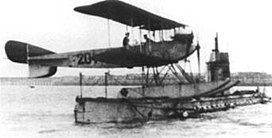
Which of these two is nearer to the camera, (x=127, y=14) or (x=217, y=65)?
(x=127, y=14)

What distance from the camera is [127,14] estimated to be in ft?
63.6

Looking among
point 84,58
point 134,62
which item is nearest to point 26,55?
point 84,58

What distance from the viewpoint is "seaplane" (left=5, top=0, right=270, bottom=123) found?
19172 mm

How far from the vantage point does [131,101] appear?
1983cm

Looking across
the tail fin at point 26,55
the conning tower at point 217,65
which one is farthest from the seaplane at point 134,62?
the conning tower at point 217,65

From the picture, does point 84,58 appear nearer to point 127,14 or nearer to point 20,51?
point 127,14

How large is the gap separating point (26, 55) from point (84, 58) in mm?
3817

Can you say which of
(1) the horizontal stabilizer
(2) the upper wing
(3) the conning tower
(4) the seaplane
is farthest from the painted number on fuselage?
(3) the conning tower

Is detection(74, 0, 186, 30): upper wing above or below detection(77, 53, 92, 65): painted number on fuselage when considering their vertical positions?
above

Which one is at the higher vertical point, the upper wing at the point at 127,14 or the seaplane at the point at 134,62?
the upper wing at the point at 127,14

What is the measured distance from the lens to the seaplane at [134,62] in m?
19.2

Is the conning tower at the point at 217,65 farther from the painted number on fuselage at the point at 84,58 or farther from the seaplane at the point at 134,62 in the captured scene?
the painted number on fuselage at the point at 84,58

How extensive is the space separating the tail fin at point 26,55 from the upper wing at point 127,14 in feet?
17.3

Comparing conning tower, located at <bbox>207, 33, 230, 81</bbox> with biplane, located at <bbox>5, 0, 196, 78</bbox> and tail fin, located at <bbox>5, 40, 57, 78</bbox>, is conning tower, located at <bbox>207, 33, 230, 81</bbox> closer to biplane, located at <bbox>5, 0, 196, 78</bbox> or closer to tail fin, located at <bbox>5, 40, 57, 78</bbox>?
biplane, located at <bbox>5, 0, 196, 78</bbox>
